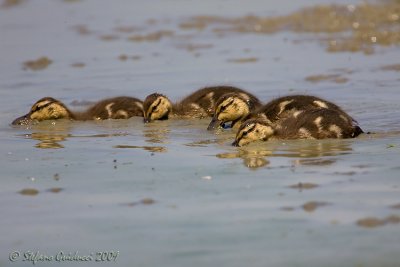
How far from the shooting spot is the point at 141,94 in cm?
1045

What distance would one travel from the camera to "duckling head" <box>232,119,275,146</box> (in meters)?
7.34

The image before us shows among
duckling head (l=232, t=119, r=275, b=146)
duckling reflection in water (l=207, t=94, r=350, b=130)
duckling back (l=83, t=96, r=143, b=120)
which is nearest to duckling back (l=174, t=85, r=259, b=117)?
duckling back (l=83, t=96, r=143, b=120)

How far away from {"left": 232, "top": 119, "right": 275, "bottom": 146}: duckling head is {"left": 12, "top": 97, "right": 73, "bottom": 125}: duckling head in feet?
8.05

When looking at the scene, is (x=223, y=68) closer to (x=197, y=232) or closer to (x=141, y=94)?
(x=141, y=94)

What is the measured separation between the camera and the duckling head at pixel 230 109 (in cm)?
859

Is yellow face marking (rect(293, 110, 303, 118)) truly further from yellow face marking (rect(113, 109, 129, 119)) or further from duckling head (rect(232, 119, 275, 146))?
yellow face marking (rect(113, 109, 129, 119))

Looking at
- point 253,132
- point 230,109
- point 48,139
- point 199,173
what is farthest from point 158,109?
point 199,173

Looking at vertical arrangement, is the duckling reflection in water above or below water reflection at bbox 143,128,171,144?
above

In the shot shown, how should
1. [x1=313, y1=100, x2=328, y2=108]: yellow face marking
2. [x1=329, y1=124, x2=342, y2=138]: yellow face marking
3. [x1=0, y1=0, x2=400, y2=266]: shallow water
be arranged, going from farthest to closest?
[x1=313, y1=100, x2=328, y2=108]: yellow face marking < [x1=329, y1=124, x2=342, y2=138]: yellow face marking < [x1=0, y1=0, x2=400, y2=266]: shallow water

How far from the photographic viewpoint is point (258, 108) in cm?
869

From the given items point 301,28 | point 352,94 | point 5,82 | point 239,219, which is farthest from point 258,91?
point 239,219

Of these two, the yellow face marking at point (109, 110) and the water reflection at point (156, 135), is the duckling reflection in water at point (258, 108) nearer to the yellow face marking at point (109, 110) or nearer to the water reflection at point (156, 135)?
the water reflection at point (156, 135)

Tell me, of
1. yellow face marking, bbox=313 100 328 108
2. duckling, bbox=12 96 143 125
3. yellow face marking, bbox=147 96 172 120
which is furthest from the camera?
duckling, bbox=12 96 143 125

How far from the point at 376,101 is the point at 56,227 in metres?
4.65
